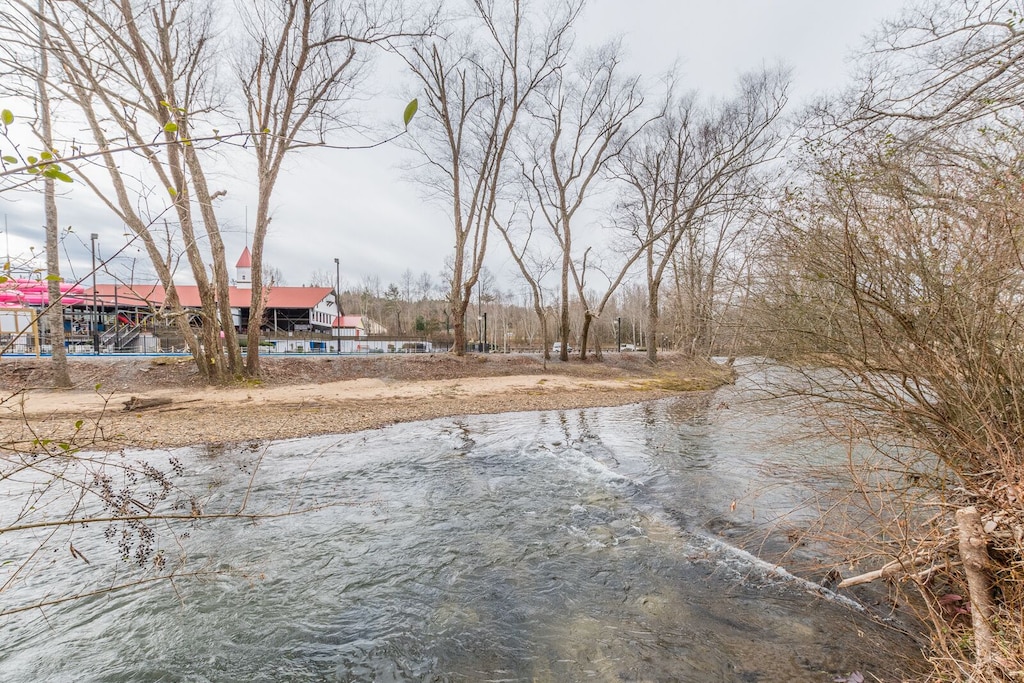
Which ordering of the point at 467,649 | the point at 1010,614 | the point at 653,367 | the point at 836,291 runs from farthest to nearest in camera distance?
the point at 653,367 < the point at 836,291 < the point at 467,649 < the point at 1010,614

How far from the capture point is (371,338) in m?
41.6

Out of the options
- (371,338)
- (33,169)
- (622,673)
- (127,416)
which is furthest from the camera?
(371,338)

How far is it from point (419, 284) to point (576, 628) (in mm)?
75076

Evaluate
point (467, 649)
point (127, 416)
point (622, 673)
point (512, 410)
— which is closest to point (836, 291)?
point (622, 673)

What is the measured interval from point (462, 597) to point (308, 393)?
12.7 m

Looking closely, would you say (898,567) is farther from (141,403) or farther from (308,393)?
(141,403)

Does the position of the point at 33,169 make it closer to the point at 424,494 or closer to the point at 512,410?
the point at 424,494

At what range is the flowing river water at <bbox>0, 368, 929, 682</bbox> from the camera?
10.6 feet

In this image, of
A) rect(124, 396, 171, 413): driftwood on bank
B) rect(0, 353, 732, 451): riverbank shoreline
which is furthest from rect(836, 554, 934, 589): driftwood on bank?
rect(124, 396, 171, 413): driftwood on bank

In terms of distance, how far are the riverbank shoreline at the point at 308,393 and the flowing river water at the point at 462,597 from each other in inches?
115

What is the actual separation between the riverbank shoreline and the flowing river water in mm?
2916

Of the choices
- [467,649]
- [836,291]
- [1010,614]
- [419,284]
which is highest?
[419,284]

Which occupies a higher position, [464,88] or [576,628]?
[464,88]

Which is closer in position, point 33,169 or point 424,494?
point 33,169
